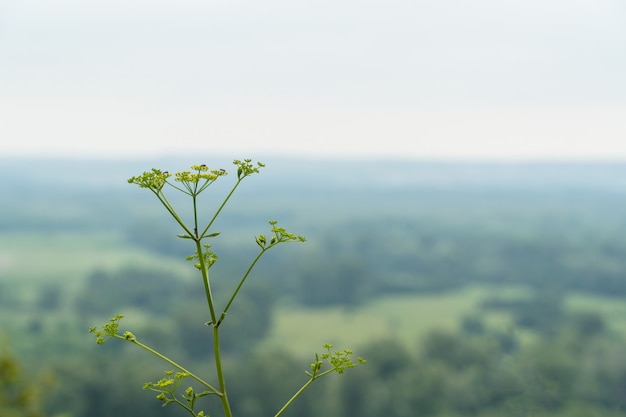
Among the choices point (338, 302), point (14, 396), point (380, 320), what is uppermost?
point (14, 396)

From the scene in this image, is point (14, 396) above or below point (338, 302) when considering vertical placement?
above

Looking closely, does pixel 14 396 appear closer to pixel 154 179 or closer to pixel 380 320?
pixel 154 179

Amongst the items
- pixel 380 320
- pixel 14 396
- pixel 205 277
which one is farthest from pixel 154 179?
pixel 380 320

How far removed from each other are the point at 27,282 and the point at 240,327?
40938 millimetres

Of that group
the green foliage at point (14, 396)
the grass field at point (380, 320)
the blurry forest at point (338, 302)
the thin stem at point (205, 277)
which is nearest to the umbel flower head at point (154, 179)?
the thin stem at point (205, 277)

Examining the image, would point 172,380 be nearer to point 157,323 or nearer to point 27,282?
point 157,323

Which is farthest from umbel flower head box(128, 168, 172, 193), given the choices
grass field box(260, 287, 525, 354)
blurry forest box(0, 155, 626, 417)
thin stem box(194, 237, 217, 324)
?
grass field box(260, 287, 525, 354)

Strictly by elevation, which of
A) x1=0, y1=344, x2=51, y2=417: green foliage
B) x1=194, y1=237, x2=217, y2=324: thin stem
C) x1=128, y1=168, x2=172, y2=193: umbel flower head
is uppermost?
x1=128, y1=168, x2=172, y2=193: umbel flower head

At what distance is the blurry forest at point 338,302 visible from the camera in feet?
165

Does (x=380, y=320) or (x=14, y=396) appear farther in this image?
(x=380, y=320)

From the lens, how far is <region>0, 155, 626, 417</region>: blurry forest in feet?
165

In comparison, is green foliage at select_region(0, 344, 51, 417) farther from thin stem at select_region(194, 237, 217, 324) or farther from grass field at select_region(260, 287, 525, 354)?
grass field at select_region(260, 287, 525, 354)

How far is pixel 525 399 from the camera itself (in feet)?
48.2

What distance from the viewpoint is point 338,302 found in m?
101
